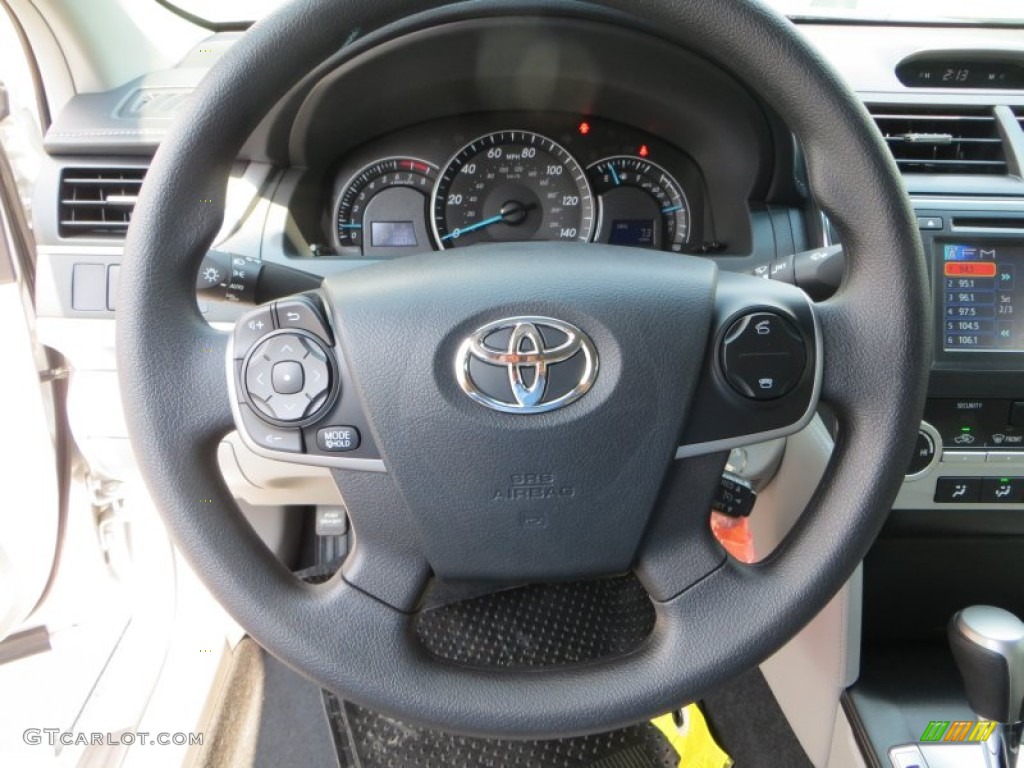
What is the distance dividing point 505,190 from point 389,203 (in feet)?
0.60

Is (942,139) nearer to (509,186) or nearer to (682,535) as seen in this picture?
(509,186)

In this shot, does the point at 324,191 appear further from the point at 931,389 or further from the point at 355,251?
the point at 931,389

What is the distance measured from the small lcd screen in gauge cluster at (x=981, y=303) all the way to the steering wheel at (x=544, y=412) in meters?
0.44

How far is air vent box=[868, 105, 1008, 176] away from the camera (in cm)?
120

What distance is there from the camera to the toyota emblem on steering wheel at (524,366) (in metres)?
0.69

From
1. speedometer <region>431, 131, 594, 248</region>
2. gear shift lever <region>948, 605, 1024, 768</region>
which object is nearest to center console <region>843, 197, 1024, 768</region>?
gear shift lever <region>948, 605, 1024, 768</region>

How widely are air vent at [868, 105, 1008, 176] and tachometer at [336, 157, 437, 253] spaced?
66 centimetres

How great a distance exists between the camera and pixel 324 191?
4.50 ft

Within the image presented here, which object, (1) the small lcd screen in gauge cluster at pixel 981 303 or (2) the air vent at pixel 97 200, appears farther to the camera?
(2) the air vent at pixel 97 200

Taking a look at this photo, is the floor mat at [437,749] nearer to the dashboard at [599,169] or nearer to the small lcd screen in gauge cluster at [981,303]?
the dashboard at [599,169]

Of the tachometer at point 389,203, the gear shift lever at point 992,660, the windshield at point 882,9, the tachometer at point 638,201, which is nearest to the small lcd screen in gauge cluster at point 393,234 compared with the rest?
the tachometer at point 389,203

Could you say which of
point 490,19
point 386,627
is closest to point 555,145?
point 490,19

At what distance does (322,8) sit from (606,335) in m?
0.33

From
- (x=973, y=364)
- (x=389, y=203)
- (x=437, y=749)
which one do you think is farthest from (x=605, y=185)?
(x=437, y=749)
